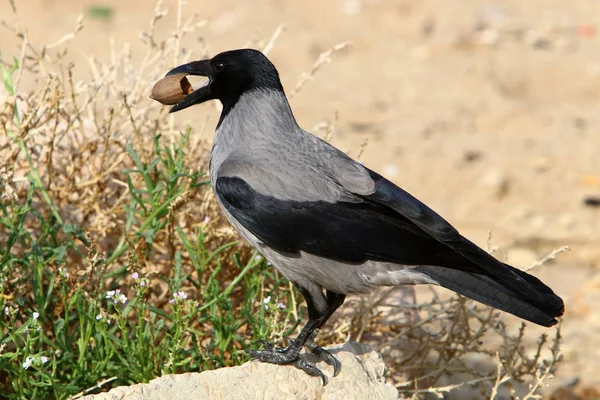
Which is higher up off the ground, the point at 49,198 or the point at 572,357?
the point at 572,357

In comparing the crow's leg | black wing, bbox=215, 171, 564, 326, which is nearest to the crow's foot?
the crow's leg

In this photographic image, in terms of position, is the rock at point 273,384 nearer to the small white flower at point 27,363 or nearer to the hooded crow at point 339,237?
the hooded crow at point 339,237

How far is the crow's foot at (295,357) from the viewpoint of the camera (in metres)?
3.56

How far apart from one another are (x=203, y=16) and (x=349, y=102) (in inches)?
119

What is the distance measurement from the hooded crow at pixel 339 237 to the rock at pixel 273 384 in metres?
0.05

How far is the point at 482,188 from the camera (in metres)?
7.62

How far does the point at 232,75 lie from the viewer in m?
3.92

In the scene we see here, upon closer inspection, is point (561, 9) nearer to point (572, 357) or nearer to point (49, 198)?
point (572, 357)

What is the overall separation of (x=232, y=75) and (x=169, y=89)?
26 cm

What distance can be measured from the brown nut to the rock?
117 cm

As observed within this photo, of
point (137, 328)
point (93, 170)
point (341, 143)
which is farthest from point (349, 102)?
point (137, 328)

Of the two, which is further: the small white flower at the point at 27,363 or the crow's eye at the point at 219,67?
the crow's eye at the point at 219,67

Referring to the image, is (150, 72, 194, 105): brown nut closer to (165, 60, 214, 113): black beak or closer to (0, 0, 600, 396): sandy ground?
(165, 60, 214, 113): black beak

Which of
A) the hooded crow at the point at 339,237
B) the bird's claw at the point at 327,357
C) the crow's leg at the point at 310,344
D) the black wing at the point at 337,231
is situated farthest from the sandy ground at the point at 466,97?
the bird's claw at the point at 327,357
